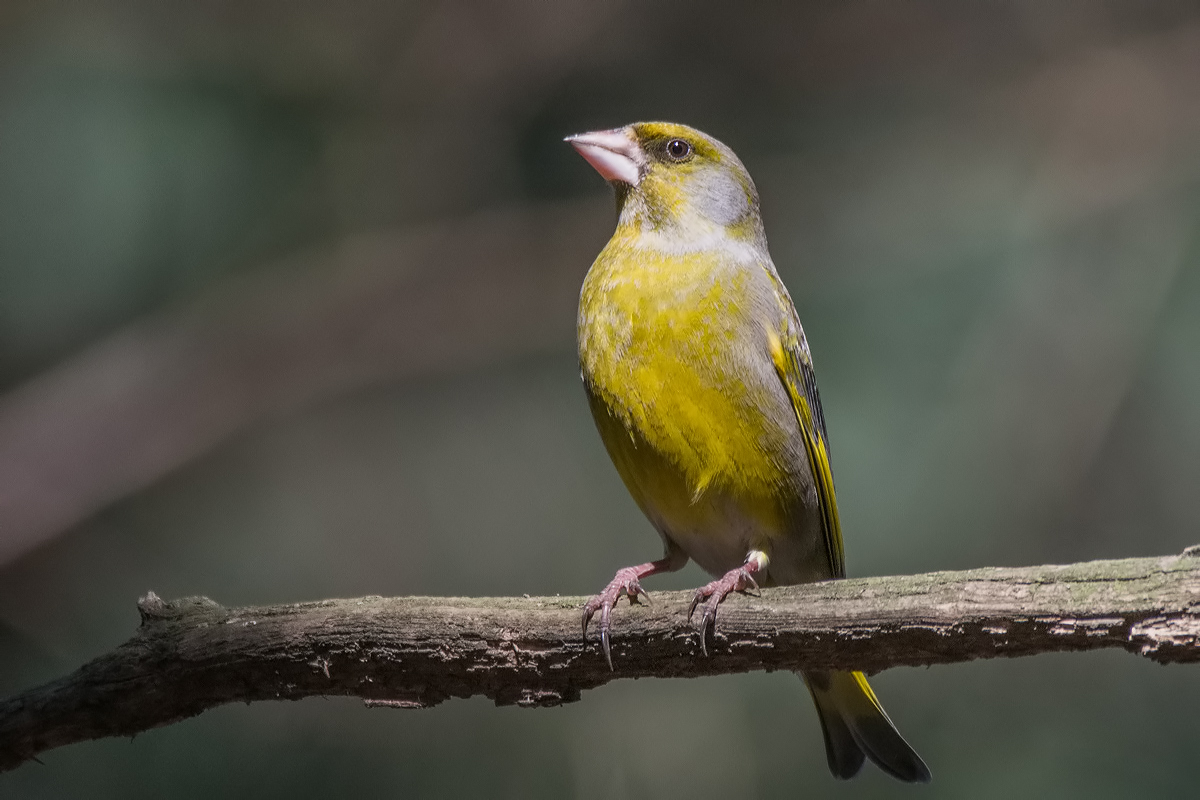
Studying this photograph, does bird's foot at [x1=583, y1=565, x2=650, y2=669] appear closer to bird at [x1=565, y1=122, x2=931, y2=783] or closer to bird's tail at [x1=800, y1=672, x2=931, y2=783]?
bird at [x1=565, y1=122, x2=931, y2=783]

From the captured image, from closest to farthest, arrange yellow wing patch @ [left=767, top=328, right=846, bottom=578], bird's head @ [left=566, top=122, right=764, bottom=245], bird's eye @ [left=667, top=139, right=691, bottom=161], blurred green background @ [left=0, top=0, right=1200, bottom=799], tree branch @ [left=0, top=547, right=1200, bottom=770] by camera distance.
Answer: tree branch @ [left=0, top=547, right=1200, bottom=770], yellow wing patch @ [left=767, top=328, right=846, bottom=578], bird's head @ [left=566, top=122, right=764, bottom=245], bird's eye @ [left=667, top=139, right=691, bottom=161], blurred green background @ [left=0, top=0, right=1200, bottom=799]

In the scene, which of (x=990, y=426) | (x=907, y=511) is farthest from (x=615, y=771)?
(x=990, y=426)

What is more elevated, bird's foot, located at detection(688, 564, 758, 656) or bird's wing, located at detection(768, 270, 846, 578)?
bird's wing, located at detection(768, 270, 846, 578)

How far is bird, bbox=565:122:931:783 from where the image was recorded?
2.89 m

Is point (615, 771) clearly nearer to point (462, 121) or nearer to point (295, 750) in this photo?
point (295, 750)

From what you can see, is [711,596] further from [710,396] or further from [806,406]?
[806,406]

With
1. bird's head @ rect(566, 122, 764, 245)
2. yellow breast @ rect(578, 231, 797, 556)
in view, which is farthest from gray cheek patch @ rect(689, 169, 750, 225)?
yellow breast @ rect(578, 231, 797, 556)

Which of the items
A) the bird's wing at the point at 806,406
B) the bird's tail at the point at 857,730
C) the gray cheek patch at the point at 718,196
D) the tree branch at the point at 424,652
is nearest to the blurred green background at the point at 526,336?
the bird's tail at the point at 857,730

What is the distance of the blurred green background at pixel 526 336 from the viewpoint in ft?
13.9

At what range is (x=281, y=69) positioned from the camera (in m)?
5.57

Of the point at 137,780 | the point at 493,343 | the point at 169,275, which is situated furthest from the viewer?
the point at 493,343

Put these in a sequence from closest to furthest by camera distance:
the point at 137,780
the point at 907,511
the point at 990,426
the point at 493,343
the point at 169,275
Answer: the point at 137,780 → the point at 907,511 → the point at 990,426 → the point at 169,275 → the point at 493,343

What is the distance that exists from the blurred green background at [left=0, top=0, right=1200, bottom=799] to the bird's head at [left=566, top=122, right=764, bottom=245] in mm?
1345

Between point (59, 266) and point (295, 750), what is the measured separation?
8.11 ft
